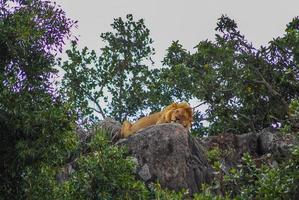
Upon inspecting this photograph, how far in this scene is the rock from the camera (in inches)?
872

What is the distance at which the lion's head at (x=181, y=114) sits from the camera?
87.8 feet

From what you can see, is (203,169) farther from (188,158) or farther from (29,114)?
(29,114)

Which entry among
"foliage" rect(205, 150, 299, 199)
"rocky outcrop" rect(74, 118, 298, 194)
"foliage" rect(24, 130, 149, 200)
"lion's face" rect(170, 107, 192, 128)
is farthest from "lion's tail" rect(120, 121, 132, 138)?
"foliage" rect(205, 150, 299, 199)

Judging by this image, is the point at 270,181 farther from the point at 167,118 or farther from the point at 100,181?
the point at 167,118

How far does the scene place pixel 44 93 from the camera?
12.6 m

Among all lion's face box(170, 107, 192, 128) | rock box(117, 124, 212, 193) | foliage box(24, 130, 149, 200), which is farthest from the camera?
lion's face box(170, 107, 192, 128)

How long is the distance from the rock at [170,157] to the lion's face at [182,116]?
3.15 metres

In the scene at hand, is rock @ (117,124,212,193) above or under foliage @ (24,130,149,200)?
above

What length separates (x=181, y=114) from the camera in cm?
2705

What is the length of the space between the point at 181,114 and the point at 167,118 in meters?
0.62

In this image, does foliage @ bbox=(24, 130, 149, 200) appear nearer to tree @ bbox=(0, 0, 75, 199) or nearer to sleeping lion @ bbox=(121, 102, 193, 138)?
tree @ bbox=(0, 0, 75, 199)

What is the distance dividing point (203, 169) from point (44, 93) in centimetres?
1132

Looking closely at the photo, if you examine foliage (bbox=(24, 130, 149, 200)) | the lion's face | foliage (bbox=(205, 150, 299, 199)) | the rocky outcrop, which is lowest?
foliage (bbox=(205, 150, 299, 199))

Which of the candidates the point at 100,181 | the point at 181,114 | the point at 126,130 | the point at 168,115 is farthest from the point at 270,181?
the point at 181,114
